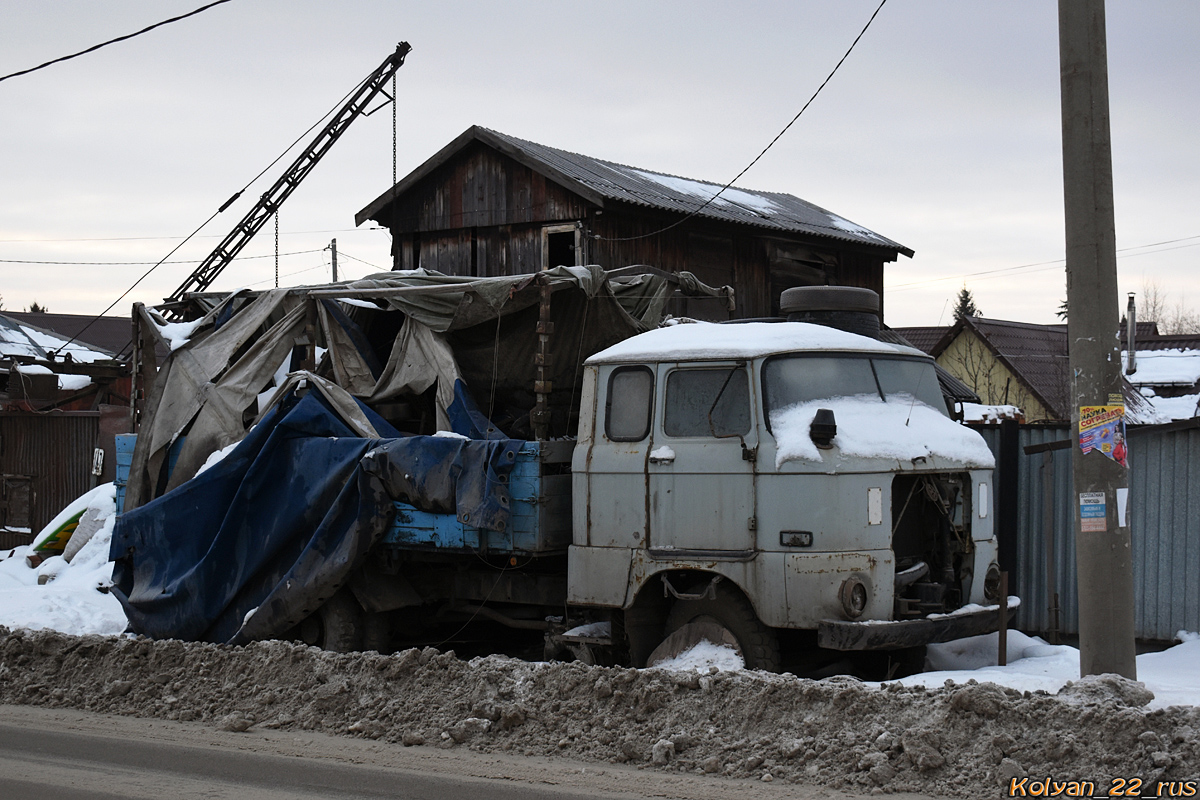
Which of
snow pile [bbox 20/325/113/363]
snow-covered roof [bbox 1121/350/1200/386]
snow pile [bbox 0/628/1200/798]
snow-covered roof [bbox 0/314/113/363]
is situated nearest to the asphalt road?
snow pile [bbox 0/628/1200/798]

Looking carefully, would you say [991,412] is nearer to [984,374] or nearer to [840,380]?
[840,380]

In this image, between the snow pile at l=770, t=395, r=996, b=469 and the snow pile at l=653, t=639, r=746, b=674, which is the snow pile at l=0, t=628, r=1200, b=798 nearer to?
the snow pile at l=653, t=639, r=746, b=674

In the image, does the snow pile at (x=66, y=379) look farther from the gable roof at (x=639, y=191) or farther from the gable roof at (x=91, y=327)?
the gable roof at (x=91, y=327)

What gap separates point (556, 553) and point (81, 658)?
12.1 ft

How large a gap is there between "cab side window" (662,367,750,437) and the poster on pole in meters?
2.07

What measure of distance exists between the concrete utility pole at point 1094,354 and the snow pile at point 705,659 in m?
2.06

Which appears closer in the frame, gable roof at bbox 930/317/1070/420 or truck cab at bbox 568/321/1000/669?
truck cab at bbox 568/321/1000/669

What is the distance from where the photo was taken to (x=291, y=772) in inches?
236

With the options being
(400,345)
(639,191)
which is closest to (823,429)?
(400,345)

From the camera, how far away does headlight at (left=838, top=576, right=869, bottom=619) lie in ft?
22.7

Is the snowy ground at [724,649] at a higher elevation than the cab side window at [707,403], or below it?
below

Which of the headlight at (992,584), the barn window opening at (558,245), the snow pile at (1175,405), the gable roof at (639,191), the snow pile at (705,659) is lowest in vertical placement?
the snow pile at (705,659)

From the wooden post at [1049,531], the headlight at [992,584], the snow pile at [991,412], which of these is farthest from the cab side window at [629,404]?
the snow pile at [991,412]

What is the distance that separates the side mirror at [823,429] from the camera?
23.0 ft
